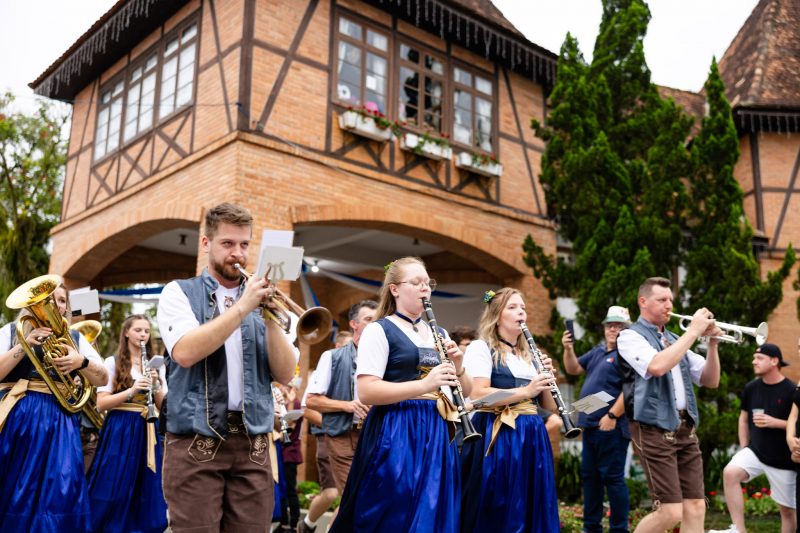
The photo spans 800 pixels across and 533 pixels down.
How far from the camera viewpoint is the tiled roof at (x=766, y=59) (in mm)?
16516

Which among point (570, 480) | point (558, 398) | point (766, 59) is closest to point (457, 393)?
point (558, 398)

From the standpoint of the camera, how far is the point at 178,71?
43.8 ft

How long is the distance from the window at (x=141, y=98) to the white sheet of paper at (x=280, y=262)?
11542 mm

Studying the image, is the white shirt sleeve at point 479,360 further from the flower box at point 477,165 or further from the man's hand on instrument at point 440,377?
the flower box at point 477,165

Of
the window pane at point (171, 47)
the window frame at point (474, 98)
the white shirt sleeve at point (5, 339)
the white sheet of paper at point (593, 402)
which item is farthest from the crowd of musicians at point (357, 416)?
the window pane at point (171, 47)

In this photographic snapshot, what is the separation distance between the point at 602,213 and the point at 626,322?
14.4 ft

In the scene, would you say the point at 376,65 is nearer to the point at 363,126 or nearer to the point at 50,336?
the point at 363,126

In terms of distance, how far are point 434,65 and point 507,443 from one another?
10.2 metres

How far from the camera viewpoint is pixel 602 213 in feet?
40.0

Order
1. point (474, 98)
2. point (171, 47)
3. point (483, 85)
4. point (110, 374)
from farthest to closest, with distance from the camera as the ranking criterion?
point (483, 85), point (474, 98), point (171, 47), point (110, 374)

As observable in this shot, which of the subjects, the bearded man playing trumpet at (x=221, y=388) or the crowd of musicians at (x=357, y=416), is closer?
A: the bearded man playing trumpet at (x=221, y=388)

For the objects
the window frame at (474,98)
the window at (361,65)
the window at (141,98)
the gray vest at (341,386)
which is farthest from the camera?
the window frame at (474,98)

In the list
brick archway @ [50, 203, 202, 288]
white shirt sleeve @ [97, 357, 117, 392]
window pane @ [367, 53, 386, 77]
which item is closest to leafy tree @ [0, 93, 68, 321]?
brick archway @ [50, 203, 202, 288]

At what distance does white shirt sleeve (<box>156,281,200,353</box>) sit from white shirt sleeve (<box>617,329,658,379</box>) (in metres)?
3.72
